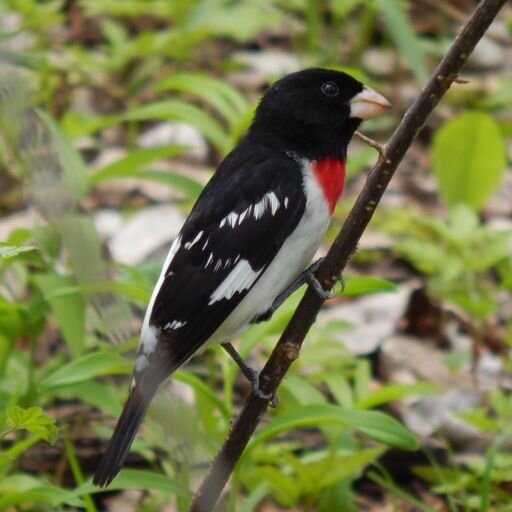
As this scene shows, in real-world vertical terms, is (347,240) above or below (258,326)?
above

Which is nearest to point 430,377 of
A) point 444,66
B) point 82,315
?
point 82,315

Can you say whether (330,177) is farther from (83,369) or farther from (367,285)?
(83,369)

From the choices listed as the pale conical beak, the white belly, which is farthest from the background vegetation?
the pale conical beak

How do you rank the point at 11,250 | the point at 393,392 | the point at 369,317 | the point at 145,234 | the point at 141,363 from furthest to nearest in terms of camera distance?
1. the point at 145,234
2. the point at 369,317
3. the point at 393,392
4. the point at 141,363
5. the point at 11,250

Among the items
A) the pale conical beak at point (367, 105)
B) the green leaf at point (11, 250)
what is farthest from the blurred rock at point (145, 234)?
the green leaf at point (11, 250)

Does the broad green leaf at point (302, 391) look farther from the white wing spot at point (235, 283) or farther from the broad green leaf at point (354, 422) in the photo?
the white wing spot at point (235, 283)

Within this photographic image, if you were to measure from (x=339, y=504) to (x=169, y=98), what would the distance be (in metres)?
3.56

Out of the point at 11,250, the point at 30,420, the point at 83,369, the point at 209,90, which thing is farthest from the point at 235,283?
the point at 209,90

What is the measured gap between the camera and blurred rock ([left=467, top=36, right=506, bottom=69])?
6.90 metres

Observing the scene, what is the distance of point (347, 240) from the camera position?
247 cm

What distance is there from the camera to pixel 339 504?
10.6 feet

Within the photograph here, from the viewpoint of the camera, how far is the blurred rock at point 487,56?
690 centimetres

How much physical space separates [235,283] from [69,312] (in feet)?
2.79

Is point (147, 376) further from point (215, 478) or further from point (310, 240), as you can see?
point (310, 240)
